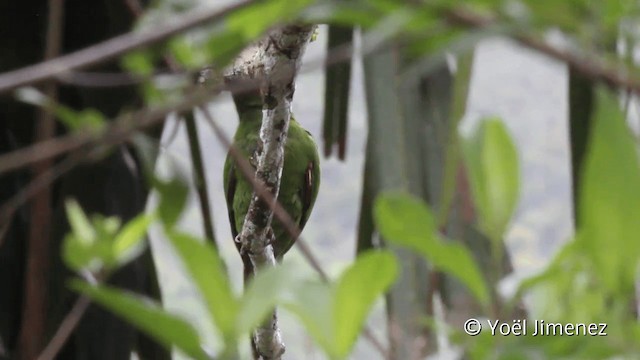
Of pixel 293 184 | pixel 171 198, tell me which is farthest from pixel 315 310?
pixel 293 184

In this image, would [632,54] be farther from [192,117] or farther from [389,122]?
[192,117]

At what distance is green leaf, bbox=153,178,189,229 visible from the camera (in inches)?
15.7

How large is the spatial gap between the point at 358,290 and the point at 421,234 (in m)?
0.03

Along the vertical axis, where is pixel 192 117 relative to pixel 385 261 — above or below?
above

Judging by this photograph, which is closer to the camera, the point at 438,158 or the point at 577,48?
the point at 577,48

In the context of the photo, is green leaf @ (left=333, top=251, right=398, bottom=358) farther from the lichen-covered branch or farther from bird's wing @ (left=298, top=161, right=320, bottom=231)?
bird's wing @ (left=298, top=161, right=320, bottom=231)

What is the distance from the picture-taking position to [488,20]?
299mm

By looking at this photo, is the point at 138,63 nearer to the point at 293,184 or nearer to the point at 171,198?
the point at 171,198

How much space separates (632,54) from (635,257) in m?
0.07

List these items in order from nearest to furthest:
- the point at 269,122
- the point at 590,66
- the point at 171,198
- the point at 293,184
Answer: the point at 590,66 → the point at 171,198 → the point at 269,122 → the point at 293,184

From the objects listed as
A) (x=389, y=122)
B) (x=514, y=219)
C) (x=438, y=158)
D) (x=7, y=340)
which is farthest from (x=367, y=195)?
(x=514, y=219)

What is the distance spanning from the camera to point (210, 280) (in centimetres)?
31

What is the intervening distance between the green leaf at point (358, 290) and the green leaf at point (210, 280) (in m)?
0.04

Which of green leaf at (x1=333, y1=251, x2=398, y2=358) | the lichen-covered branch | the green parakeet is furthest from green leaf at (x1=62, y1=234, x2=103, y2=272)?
the green parakeet
